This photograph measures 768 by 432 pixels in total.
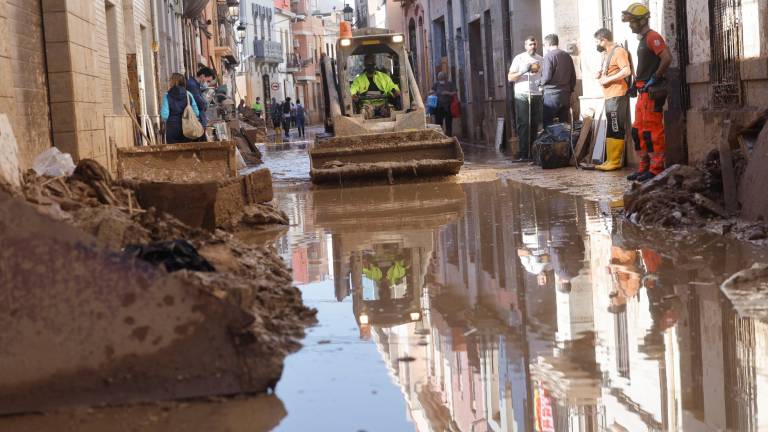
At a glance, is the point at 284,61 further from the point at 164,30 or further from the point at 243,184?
the point at 243,184

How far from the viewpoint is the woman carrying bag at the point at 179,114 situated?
15766mm

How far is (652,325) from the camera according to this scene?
5.30m

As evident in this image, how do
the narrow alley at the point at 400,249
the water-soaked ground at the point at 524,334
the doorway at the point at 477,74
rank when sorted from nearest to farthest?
the water-soaked ground at the point at 524,334 < the narrow alley at the point at 400,249 < the doorway at the point at 477,74

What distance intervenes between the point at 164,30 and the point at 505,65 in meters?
8.51

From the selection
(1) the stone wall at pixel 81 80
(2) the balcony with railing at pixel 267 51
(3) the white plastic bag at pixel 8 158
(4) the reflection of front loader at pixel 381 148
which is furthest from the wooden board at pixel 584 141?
(2) the balcony with railing at pixel 267 51

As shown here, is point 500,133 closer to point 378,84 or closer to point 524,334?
point 378,84

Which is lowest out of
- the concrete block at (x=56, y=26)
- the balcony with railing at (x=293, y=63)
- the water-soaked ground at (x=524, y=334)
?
the water-soaked ground at (x=524, y=334)

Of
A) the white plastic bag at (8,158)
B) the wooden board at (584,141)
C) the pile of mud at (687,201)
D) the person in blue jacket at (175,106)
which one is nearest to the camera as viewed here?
the white plastic bag at (8,158)

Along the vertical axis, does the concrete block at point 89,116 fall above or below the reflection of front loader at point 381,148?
above

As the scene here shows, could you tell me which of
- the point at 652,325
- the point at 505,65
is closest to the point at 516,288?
the point at 652,325

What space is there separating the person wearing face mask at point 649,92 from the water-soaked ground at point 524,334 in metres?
3.51

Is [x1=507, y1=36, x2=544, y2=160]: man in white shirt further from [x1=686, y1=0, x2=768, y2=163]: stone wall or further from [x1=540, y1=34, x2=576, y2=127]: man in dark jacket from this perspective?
[x1=686, y1=0, x2=768, y2=163]: stone wall

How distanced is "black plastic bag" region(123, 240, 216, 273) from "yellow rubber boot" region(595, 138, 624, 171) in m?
10.3

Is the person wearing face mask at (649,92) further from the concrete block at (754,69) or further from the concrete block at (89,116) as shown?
the concrete block at (89,116)
